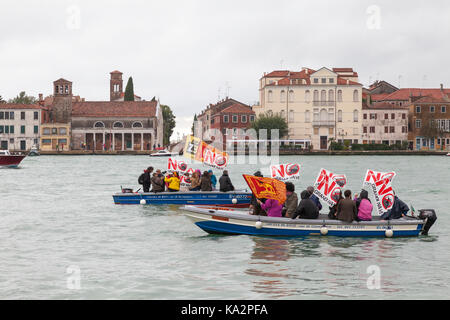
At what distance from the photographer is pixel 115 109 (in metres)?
114

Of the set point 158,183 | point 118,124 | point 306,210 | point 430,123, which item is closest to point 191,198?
Result: point 158,183

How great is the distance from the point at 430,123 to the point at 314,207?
319 ft

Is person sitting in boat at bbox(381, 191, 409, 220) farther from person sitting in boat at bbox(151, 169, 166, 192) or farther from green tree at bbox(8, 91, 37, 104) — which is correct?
green tree at bbox(8, 91, 37, 104)

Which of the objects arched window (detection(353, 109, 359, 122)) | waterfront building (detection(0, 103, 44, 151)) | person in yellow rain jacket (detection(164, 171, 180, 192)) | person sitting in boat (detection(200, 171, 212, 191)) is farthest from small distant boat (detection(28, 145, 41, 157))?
person sitting in boat (detection(200, 171, 212, 191))

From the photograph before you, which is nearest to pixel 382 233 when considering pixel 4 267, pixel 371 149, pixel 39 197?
pixel 4 267

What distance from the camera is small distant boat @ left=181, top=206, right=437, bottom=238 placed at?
59.9ft

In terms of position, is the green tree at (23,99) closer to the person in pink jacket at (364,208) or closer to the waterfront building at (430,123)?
the waterfront building at (430,123)

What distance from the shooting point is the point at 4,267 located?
15.5 metres

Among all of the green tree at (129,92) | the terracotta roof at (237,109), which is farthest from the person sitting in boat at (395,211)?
the green tree at (129,92)

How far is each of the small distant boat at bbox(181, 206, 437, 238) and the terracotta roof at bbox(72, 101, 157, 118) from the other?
95893 millimetres

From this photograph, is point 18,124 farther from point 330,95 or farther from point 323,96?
point 330,95

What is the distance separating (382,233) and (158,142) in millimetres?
103188

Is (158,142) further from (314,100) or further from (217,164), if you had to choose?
(217,164)

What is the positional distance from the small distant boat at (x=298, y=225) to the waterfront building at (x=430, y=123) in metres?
95.7
